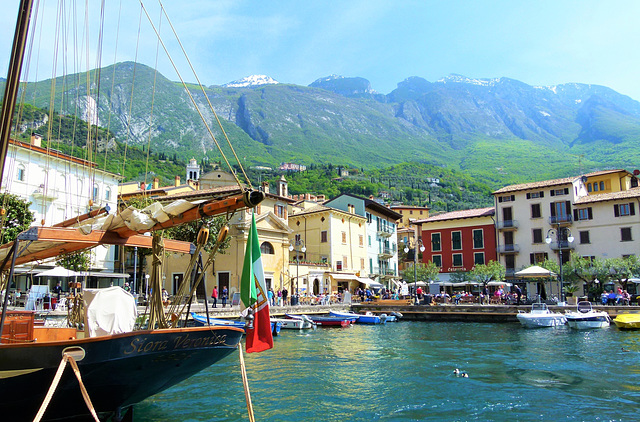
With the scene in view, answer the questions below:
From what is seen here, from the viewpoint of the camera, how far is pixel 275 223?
48594 millimetres

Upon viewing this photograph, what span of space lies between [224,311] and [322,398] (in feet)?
70.6

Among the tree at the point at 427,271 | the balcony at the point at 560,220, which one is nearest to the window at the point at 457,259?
the tree at the point at 427,271

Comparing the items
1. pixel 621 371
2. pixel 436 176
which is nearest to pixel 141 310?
pixel 621 371

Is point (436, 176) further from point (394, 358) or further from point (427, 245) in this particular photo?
point (394, 358)

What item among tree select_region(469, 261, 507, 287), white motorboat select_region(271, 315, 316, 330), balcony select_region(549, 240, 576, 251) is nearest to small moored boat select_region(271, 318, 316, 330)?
white motorboat select_region(271, 315, 316, 330)

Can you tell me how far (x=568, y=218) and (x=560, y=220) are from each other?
87cm

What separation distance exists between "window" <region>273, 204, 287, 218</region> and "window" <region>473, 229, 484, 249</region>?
2657 cm

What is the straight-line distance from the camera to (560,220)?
58.6m

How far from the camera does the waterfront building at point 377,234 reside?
207ft

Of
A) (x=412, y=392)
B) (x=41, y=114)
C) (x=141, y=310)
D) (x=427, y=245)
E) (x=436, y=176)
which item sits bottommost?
(x=412, y=392)

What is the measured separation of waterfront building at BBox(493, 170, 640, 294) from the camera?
180ft

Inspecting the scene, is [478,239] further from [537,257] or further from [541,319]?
[541,319]

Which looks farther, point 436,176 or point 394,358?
point 436,176

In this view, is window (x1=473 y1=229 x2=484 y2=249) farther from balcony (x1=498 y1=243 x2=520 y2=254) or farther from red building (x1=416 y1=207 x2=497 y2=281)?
balcony (x1=498 y1=243 x2=520 y2=254)
